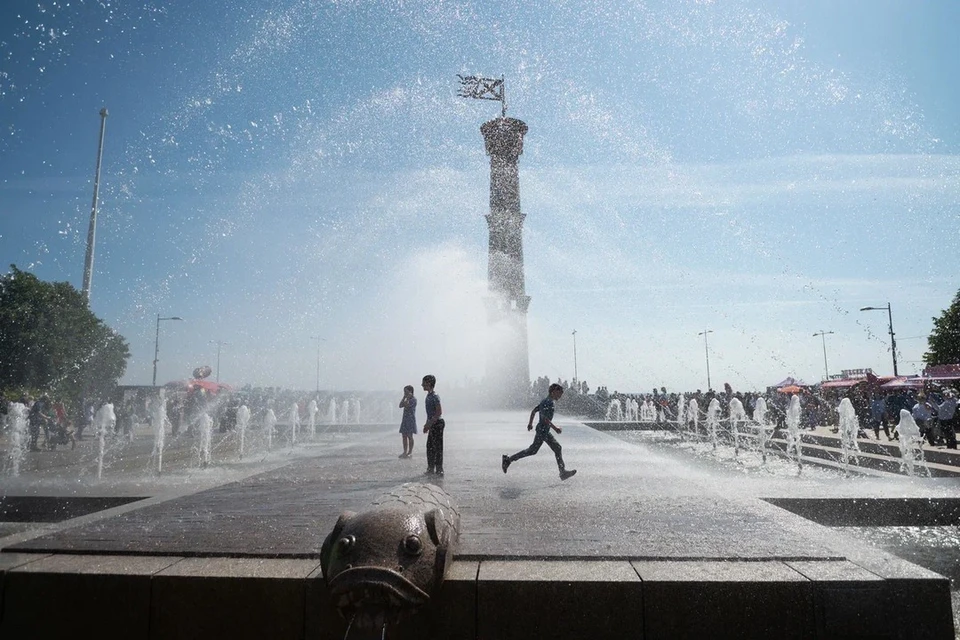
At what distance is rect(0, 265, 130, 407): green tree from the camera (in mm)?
28812

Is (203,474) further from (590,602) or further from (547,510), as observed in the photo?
(590,602)

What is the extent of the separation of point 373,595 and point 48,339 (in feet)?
115

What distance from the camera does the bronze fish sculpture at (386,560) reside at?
2898mm

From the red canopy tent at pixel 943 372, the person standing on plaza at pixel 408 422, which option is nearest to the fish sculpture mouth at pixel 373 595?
the person standing on plaza at pixel 408 422

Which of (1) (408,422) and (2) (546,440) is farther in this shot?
(1) (408,422)

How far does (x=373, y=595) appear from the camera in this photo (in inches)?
114

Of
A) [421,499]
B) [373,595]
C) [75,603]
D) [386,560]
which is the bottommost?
[75,603]

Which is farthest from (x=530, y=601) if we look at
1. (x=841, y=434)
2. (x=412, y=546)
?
(x=841, y=434)

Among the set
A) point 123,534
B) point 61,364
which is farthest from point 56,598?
point 61,364

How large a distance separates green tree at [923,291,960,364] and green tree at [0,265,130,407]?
50.8 metres

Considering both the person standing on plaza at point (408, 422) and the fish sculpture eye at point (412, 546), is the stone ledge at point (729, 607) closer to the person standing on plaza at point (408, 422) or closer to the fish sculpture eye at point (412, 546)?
the fish sculpture eye at point (412, 546)

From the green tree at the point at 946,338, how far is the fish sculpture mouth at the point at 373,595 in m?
43.4

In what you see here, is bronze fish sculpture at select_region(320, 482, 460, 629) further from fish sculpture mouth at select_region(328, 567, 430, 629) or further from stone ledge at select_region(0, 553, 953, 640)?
stone ledge at select_region(0, 553, 953, 640)

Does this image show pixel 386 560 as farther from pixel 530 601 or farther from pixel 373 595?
pixel 530 601
